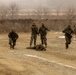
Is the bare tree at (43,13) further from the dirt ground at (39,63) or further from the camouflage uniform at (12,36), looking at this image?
the dirt ground at (39,63)

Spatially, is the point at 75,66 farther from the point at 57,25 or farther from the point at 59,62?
the point at 57,25

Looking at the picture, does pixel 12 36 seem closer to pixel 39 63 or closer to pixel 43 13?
pixel 39 63

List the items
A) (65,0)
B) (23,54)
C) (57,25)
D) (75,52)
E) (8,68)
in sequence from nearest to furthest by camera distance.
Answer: (8,68) < (23,54) < (75,52) < (57,25) < (65,0)

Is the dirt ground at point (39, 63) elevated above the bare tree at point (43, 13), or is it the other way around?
the dirt ground at point (39, 63)

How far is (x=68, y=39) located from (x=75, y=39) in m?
8.17

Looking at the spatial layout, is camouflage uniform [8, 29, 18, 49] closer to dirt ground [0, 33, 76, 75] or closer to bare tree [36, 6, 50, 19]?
dirt ground [0, 33, 76, 75]

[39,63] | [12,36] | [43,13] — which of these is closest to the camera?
[39,63]

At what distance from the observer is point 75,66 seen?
18547mm

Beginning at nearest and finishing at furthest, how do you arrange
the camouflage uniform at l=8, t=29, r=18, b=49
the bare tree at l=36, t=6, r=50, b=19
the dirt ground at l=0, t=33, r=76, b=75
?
1. the dirt ground at l=0, t=33, r=76, b=75
2. the camouflage uniform at l=8, t=29, r=18, b=49
3. the bare tree at l=36, t=6, r=50, b=19

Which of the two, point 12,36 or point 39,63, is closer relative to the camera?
point 39,63

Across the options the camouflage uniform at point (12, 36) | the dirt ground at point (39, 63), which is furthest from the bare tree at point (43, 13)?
the dirt ground at point (39, 63)

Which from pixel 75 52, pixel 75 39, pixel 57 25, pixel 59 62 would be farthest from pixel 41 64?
pixel 57 25

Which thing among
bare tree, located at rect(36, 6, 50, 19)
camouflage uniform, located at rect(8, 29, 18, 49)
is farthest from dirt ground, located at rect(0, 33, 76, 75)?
bare tree, located at rect(36, 6, 50, 19)

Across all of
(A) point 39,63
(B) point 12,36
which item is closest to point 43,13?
(B) point 12,36
